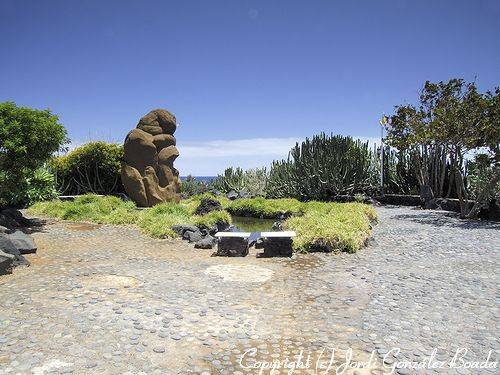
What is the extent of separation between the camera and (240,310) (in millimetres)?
→ 5328

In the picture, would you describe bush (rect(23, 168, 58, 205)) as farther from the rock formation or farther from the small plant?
the small plant

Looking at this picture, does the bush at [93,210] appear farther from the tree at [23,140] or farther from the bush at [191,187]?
the bush at [191,187]

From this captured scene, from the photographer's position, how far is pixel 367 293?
6.02m

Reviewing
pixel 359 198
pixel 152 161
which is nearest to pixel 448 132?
pixel 359 198

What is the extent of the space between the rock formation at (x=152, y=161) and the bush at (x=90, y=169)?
287cm

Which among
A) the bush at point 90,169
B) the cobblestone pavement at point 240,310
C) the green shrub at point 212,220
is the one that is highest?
the bush at point 90,169

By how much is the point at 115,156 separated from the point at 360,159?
12442 millimetres

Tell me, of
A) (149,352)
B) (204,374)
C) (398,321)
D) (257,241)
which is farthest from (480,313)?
(257,241)

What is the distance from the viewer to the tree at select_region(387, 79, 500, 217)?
538 inches

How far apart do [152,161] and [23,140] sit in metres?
6.73

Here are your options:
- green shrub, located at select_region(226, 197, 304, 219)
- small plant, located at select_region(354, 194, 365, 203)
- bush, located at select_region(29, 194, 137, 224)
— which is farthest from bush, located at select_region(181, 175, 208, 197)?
small plant, located at select_region(354, 194, 365, 203)

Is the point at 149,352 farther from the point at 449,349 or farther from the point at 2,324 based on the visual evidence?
the point at 449,349

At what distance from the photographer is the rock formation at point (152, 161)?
55.4 feet

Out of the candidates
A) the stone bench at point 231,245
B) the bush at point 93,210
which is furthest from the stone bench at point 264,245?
the bush at point 93,210
